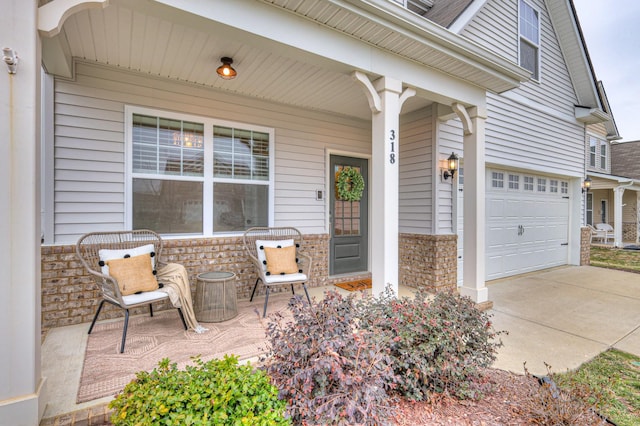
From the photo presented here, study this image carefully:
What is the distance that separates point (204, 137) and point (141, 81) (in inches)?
35.9

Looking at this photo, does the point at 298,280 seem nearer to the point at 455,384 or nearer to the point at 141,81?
the point at 455,384

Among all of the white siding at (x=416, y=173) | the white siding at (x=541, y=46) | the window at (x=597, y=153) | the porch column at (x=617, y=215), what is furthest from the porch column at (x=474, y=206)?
the porch column at (x=617, y=215)

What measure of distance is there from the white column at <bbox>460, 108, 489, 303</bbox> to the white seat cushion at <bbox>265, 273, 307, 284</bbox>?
226 centimetres

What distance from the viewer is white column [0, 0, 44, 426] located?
1574 mm

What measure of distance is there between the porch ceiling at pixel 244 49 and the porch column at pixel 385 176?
26 cm

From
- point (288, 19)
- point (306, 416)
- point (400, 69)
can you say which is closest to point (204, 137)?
point (288, 19)

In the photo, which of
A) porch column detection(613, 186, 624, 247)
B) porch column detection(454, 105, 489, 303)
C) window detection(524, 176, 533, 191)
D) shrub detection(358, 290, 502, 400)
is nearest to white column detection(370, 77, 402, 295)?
shrub detection(358, 290, 502, 400)

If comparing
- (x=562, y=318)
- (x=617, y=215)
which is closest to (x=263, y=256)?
(x=562, y=318)

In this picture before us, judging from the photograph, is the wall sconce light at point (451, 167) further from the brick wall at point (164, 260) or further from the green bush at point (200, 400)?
the green bush at point (200, 400)

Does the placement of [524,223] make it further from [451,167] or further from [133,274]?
[133,274]

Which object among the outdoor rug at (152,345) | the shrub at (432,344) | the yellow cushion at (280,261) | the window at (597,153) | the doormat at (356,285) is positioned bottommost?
the outdoor rug at (152,345)

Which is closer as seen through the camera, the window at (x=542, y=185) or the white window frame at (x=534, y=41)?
the white window frame at (x=534, y=41)

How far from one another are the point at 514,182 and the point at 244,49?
5.84 meters

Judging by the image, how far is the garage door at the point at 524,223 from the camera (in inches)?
224
